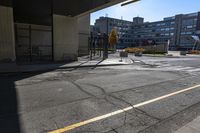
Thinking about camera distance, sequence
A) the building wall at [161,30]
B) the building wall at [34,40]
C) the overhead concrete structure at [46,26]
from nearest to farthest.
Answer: the overhead concrete structure at [46,26] → the building wall at [34,40] → the building wall at [161,30]

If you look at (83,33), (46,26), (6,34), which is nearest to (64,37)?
(6,34)

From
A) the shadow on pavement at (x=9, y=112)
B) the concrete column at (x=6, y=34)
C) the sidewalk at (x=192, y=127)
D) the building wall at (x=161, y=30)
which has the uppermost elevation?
the building wall at (x=161, y=30)

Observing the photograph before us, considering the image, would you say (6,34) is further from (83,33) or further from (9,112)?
(83,33)

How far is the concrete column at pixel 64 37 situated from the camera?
15.2 m

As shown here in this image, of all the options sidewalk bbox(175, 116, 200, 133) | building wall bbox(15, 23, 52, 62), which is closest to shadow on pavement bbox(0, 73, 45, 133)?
sidewalk bbox(175, 116, 200, 133)

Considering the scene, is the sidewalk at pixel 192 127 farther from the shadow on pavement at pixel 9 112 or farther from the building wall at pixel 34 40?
the building wall at pixel 34 40

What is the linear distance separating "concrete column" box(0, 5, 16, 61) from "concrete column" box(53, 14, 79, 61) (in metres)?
3.78

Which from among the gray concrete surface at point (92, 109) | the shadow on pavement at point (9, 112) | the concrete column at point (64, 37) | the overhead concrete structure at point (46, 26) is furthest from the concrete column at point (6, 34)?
the shadow on pavement at point (9, 112)

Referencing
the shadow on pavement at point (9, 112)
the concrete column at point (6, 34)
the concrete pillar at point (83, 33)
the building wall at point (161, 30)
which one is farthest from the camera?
the building wall at point (161, 30)

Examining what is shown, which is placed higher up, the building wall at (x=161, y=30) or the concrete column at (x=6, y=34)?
the building wall at (x=161, y=30)

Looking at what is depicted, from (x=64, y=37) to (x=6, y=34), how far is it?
200 inches

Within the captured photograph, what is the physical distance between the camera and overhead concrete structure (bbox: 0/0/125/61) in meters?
12.0

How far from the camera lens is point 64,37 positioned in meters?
15.7

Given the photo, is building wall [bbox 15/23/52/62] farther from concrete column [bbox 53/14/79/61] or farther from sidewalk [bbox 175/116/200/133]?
sidewalk [bbox 175/116/200/133]
